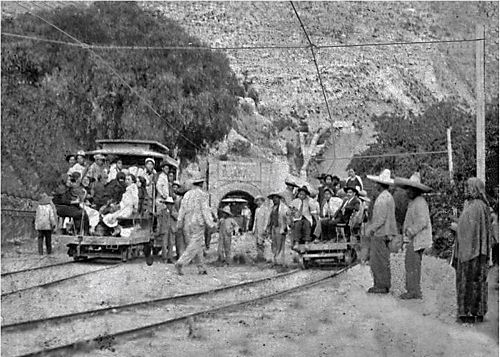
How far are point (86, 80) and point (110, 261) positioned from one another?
7612mm

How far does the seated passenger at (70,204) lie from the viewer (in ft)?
40.4

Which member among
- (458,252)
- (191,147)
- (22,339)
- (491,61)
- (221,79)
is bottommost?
(22,339)

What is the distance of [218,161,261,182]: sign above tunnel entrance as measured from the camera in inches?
647

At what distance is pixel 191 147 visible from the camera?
17.8 m

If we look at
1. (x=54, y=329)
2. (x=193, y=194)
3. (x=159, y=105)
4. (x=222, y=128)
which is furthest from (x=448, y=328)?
(x=159, y=105)

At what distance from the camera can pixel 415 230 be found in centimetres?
840

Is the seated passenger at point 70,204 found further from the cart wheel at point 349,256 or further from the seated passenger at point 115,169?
the cart wheel at point 349,256

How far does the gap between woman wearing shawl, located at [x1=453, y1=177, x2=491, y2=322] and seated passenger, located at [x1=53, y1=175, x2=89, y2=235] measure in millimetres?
7155

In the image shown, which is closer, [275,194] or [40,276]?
[40,276]

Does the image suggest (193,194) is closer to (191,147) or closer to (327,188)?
(327,188)

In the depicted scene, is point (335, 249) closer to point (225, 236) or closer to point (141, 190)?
point (225, 236)

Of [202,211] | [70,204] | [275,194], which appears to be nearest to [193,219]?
[202,211]

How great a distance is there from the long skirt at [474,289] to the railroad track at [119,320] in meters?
2.46

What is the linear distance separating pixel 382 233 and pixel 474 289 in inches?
93.1
